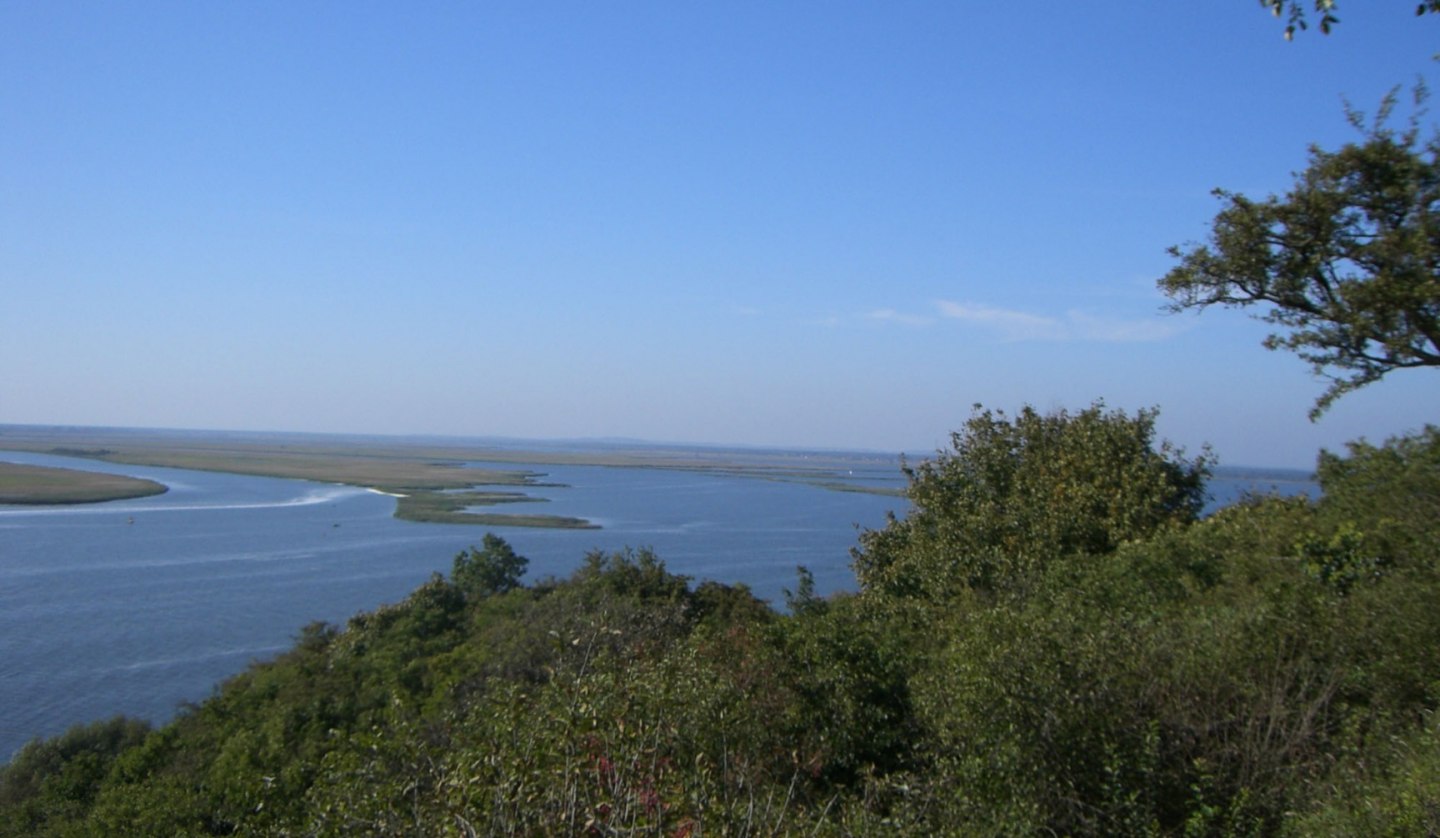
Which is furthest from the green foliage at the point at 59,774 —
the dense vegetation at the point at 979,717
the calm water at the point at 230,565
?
the calm water at the point at 230,565

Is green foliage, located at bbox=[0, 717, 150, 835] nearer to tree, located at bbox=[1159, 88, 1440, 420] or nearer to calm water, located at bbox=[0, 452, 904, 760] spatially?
calm water, located at bbox=[0, 452, 904, 760]

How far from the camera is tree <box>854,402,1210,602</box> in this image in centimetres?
1559

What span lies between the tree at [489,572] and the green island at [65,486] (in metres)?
37.8

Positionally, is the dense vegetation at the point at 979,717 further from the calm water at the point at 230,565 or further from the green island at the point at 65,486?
the green island at the point at 65,486

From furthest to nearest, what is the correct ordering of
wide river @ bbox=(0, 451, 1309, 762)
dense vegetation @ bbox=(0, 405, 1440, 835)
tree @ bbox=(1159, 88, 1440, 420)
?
wide river @ bbox=(0, 451, 1309, 762) → tree @ bbox=(1159, 88, 1440, 420) → dense vegetation @ bbox=(0, 405, 1440, 835)

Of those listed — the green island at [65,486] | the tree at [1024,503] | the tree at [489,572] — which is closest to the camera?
the tree at [1024,503]

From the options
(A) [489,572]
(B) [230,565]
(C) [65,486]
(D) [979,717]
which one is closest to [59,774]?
(A) [489,572]

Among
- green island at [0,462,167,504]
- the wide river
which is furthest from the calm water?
green island at [0,462,167,504]

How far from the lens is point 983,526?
16.1m

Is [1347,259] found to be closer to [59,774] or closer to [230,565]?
[59,774]

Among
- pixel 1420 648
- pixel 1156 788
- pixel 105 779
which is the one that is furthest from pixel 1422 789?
pixel 105 779

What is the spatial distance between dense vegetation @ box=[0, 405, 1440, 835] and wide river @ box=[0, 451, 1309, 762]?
7117 mm

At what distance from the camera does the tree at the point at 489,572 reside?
85.1ft

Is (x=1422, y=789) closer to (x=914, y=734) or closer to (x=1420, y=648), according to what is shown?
(x=1420, y=648)
